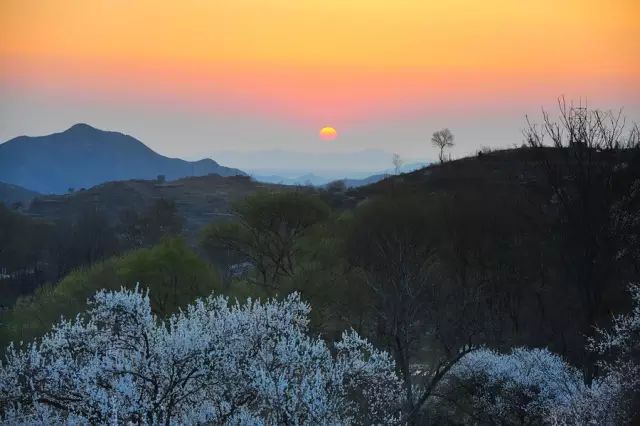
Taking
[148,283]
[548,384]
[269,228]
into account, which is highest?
[269,228]

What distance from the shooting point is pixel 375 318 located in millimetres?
28062

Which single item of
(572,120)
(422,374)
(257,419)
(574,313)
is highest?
(572,120)

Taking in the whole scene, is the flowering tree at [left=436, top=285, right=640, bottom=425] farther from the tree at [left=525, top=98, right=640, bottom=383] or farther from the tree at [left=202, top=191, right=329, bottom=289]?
the tree at [left=202, top=191, right=329, bottom=289]

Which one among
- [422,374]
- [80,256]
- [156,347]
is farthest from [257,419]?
[80,256]

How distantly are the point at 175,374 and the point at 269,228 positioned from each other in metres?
23.3

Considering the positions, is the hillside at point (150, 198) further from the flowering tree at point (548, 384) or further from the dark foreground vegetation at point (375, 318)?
the flowering tree at point (548, 384)

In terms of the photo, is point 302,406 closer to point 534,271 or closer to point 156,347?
point 156,347

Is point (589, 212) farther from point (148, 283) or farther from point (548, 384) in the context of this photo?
point (148, 283)

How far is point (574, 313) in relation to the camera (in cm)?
2609

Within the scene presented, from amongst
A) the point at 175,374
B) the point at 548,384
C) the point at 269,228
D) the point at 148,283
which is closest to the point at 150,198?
the point at 269,228

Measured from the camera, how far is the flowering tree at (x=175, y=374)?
34.6 ft

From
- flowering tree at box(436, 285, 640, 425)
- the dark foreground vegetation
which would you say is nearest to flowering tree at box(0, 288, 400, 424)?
the dark foreground vegetation

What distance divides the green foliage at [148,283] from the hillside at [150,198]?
59.7 m

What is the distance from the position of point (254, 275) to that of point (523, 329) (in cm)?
1588
